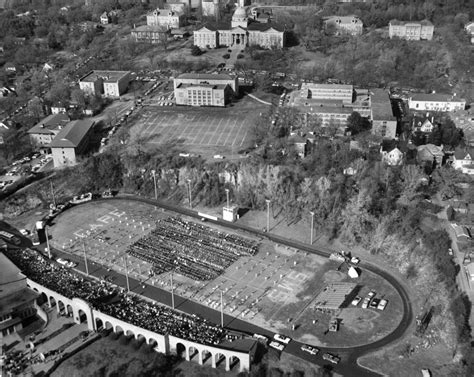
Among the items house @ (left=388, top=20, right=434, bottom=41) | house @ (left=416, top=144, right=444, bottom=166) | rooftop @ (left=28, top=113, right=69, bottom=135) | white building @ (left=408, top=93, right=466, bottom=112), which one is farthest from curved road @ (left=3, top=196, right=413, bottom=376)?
house @ (left=388, top=20, right=434, bottom=41)

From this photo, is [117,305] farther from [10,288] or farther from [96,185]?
[96,185]

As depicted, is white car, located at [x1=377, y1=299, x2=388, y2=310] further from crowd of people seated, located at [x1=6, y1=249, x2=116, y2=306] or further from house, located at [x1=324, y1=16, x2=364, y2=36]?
house, located at [x1=324, y1=16, x2=364, y2=36]

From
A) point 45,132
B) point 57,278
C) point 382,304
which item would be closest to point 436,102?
point 382,304

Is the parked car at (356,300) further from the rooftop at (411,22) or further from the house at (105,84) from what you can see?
the rooftop at (411,22)

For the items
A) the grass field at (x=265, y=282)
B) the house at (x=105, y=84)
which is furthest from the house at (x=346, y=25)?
the grass field at (x=265, y=282)

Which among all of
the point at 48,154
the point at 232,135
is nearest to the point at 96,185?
the point at 48,154

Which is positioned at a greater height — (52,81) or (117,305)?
(52,81)
